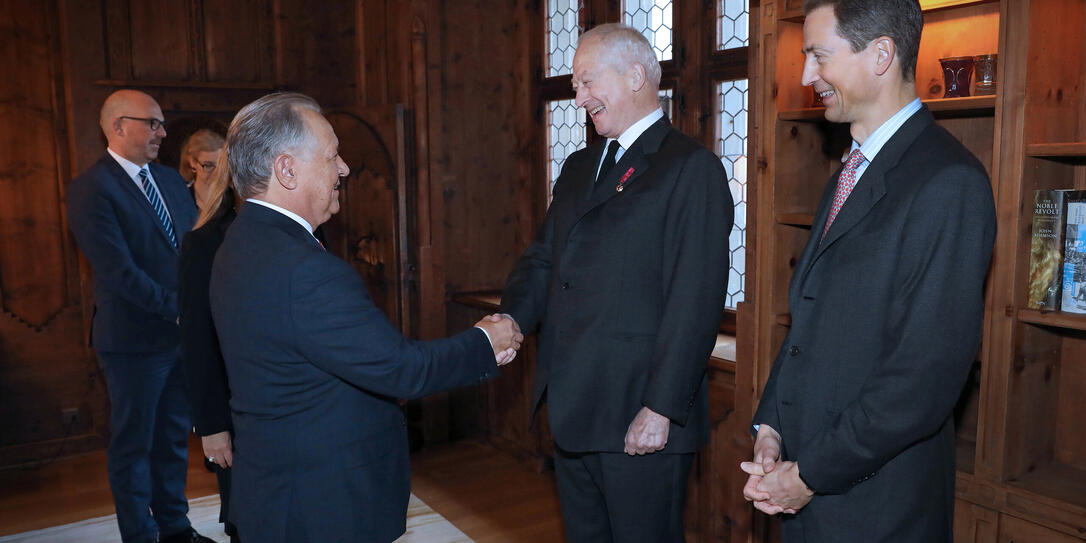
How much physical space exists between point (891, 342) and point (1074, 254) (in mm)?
1021

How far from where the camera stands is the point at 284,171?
189 cm

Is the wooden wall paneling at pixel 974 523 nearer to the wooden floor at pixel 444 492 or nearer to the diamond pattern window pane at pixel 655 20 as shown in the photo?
the wooden floor at pixel 444 492

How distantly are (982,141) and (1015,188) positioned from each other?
549mm

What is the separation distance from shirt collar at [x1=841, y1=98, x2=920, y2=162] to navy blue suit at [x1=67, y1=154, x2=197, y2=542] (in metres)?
2.75

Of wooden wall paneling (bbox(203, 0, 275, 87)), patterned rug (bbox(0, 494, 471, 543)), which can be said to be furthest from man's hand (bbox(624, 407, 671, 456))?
wooden wall paneling (bbox(203, 0, 275, 87))

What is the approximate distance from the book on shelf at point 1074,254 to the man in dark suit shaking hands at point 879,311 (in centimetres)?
83

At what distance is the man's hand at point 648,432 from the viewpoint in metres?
2.12

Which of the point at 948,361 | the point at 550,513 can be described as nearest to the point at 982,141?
the point at 948,361

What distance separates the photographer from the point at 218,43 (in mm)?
5098

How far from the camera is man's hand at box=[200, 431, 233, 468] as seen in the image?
8.71 ft

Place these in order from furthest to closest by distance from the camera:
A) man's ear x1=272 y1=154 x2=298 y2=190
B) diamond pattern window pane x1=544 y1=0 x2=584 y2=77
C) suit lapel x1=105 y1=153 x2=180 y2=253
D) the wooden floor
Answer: diamond pattern window pane x1=544 y1=0 x2=584 y2=77 → the wooden floor → suit lapel x1=105 y1=153 x2=180 y2=253 → man's ear x1=272 y1=154 x2=298 y2=190

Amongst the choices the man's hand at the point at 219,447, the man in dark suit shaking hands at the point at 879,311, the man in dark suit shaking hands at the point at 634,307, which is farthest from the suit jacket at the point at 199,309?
the man in dark suit shaking hands at the point at 879,311

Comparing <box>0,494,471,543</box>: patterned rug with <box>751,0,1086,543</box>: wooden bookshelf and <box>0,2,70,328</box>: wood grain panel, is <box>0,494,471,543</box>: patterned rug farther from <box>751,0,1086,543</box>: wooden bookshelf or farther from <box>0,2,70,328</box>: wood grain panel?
<box>751,0,1086,543</box>: wooden bookshelf

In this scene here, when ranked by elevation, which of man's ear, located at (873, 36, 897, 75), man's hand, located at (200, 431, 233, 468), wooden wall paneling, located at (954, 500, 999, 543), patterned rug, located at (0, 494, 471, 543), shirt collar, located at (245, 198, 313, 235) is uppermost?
man's ear, located at (873, 36, 897, 75)
